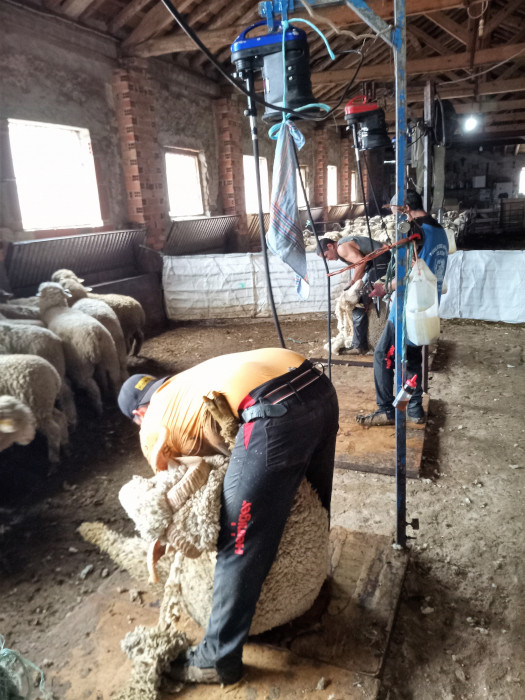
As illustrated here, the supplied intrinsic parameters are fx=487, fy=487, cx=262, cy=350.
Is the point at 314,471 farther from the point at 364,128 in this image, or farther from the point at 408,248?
the point at 364,128

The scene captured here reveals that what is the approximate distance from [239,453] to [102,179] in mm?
7547

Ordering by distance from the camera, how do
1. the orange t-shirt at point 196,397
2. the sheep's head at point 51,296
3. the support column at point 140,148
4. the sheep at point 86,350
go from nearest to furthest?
the orange t-shirt at point 196,397, the sheep at point 86,350, the sheep's head at point 51,296, the support column at point 140,148

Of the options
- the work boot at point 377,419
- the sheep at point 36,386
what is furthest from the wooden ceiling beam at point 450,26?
the sheep at point 36,386

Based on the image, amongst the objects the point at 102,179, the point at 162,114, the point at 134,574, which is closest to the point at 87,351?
the point at 134,574

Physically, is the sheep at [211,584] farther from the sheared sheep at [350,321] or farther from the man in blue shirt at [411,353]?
the sheared sheep at [350,321]

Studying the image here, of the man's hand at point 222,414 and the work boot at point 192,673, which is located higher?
the man's hand at point 222,414

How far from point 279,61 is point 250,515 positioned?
2.00 metres

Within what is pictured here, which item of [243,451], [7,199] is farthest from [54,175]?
[243,451]

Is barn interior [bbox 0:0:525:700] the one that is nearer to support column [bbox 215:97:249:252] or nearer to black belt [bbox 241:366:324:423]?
support column [bbox 215:97:249:252]

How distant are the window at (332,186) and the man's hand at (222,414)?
17.9 m

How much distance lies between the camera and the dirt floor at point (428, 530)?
2168 millimetres

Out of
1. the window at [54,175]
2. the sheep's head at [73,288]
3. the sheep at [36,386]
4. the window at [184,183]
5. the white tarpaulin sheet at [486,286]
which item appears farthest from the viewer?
the window at [184,183]

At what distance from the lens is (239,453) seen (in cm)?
190

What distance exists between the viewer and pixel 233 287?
8711mm
